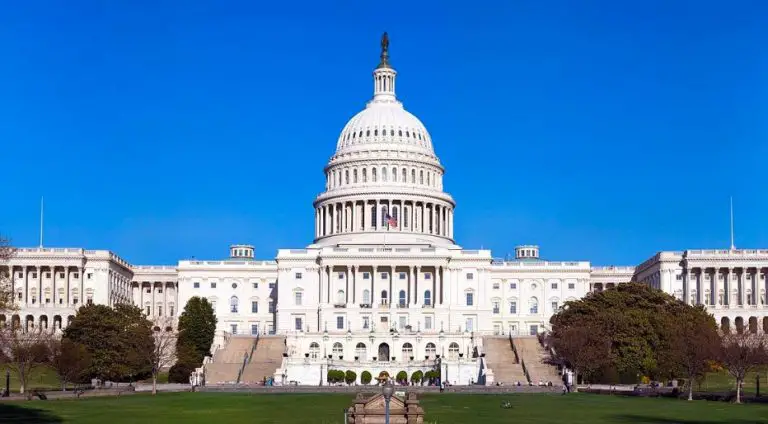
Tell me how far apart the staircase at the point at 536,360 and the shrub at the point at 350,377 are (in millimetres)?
16872

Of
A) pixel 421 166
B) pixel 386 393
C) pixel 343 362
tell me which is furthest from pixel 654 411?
pixel 421 166

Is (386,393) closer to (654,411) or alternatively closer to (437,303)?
(654,411)

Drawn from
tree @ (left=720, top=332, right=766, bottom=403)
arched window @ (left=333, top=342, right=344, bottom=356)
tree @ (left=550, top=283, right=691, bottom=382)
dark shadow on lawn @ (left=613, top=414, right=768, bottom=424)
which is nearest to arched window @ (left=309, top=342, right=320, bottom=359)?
arched window @ (left=333, top=342, right=344, bottom=356)

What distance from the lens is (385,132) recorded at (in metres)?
184

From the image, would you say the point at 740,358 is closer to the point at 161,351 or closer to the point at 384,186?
the point at 161,351

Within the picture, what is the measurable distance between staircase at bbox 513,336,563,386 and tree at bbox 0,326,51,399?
44352mm

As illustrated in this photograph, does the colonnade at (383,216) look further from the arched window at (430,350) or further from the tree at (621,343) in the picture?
the tree at (621,343)

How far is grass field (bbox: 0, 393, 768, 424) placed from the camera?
67438 millimetres

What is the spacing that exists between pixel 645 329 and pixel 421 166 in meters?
65.5

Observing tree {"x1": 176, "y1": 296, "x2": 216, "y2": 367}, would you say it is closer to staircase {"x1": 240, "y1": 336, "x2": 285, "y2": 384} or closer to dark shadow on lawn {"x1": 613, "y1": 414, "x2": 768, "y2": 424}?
staircase {"x1": 240, "y1": 336, "x2": 285, "y2": 384}

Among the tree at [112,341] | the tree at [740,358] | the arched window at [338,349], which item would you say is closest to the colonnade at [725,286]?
the arched window at [338,349]

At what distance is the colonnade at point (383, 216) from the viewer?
179m

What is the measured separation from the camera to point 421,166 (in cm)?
18388

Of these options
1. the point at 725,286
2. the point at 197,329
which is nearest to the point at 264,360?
the point at 197,329
